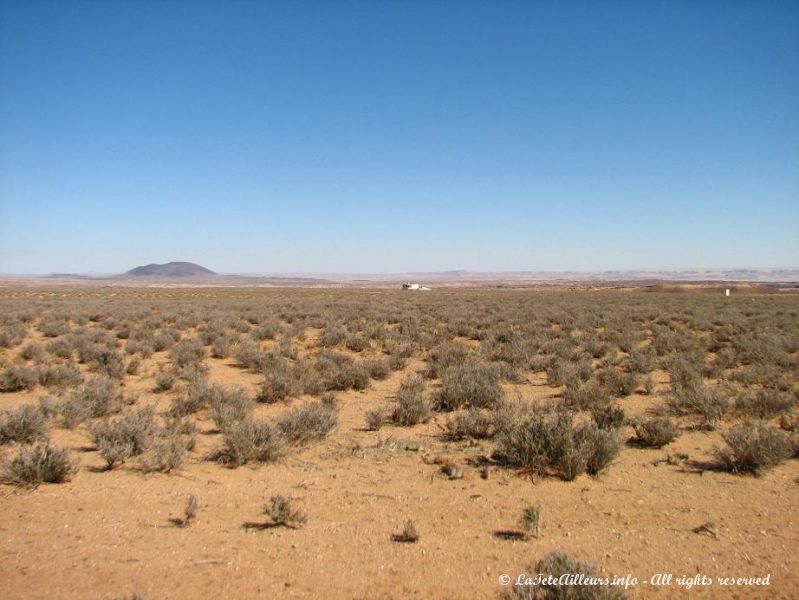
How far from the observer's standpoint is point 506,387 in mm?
10805

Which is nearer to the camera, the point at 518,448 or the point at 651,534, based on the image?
the point at 651,534

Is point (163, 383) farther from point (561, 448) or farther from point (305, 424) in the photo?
point (561, 448)

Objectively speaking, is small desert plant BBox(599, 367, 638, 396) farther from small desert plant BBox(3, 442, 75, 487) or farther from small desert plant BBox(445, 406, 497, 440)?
small desert plant BBox(3, 442, 75, 487)

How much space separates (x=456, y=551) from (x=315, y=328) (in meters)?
19.1

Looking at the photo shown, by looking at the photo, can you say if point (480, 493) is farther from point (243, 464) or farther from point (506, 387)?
point (506, 387)

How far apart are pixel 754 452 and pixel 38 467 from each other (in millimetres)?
8094

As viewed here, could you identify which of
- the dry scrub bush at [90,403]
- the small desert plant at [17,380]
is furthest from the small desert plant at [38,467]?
the small desert plant at [17,380]

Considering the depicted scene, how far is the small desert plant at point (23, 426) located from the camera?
6598mm

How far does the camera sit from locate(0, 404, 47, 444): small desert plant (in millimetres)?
6598

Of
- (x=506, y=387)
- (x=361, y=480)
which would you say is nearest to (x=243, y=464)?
(x=361, y=480)

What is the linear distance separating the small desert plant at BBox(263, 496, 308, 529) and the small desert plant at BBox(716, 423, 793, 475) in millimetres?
5067

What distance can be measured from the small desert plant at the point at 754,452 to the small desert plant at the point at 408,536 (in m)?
4.10

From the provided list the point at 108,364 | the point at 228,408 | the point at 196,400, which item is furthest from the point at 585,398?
the point at 108,364

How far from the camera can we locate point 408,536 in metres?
4.43
